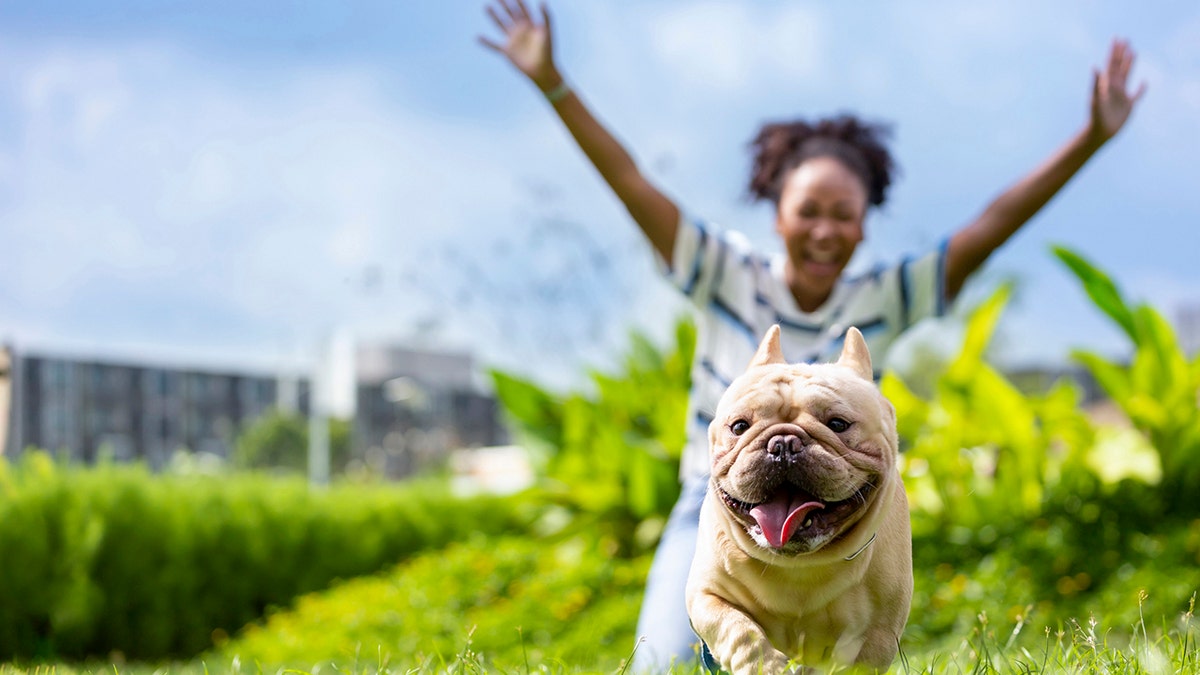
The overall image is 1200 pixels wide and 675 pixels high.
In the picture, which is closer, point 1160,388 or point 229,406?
point 1160,388

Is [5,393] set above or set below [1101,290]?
below

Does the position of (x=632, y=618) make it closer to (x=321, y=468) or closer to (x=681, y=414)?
(x=681, y=414)

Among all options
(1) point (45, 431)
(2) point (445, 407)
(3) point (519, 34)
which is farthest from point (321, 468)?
(3) point (519, 34)

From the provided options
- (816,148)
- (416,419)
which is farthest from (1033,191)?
(416,419)

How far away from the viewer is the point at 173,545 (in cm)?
820

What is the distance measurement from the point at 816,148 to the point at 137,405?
39916mm

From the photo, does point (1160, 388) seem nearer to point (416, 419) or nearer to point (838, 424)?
point (838, 424)

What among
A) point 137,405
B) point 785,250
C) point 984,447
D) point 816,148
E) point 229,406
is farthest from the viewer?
point 229,406

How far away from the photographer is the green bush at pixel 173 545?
759 centimetres

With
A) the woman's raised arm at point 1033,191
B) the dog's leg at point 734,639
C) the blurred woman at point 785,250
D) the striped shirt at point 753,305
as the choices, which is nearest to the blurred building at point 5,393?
the blurred woman at point 785,250

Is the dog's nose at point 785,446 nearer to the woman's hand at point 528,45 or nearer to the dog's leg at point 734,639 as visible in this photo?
the dog's leg at point 734,639

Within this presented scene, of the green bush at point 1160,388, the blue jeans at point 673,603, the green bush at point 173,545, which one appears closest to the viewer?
the blue jeans at point 673,603

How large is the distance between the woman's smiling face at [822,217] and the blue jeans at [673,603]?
45 cm

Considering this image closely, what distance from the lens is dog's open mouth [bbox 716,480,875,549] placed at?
1.20 m
